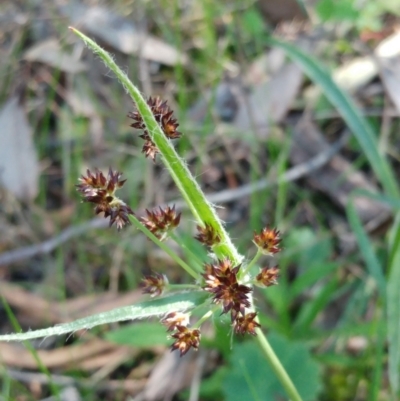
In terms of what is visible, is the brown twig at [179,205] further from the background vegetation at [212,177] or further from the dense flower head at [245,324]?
the dense flower head at [245,324]

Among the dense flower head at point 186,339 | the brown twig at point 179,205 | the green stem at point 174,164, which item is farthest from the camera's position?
the brown twig at point 179,205

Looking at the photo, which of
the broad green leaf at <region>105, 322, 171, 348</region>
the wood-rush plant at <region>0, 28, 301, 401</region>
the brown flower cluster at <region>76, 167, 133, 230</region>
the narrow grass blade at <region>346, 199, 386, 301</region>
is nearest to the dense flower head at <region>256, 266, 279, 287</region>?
the wood-rush plant at <region>0, 28, 301, 401</region>

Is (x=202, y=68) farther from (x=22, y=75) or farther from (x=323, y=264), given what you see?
(x=323, y=264)

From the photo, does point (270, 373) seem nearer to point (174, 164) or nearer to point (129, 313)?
point (129, 313)

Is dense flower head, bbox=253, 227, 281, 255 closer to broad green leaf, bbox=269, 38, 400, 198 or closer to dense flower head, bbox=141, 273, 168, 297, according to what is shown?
dense flower head, bbox=141, 273, 168, 297

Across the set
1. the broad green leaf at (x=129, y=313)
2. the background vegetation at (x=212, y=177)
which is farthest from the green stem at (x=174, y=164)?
the background vegetation at (x=212, y=177)

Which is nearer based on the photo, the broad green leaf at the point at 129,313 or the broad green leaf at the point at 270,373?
the broad green leaf at the point at 129,313
